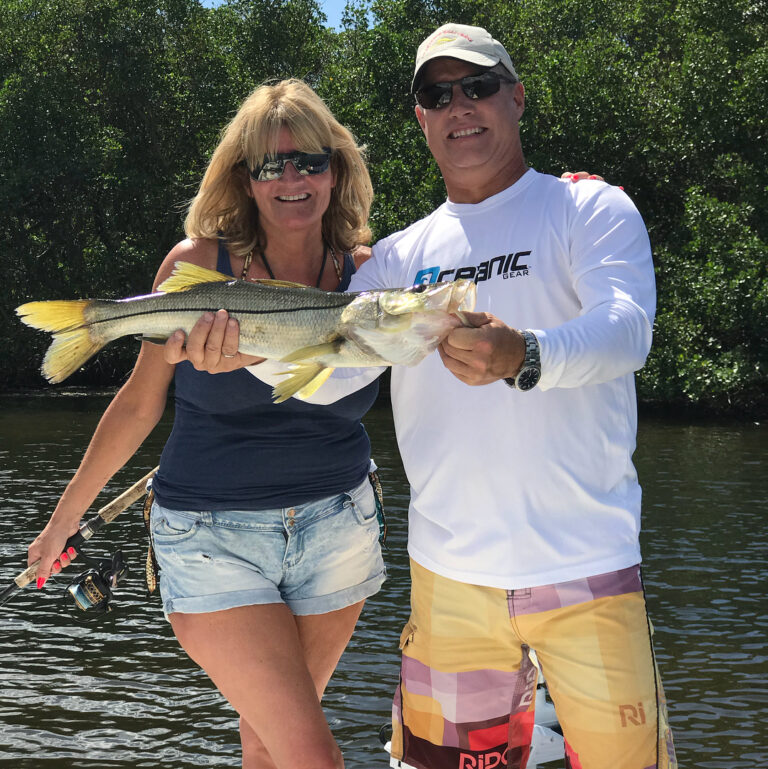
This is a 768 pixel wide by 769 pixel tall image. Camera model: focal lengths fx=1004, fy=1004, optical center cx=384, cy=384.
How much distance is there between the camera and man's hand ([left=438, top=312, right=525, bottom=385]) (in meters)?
Result: 2.72

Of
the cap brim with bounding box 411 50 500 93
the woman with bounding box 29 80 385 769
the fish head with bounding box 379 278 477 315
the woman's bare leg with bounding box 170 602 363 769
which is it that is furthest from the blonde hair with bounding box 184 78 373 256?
the woman's bare leg with bounding box 170 602 363 769

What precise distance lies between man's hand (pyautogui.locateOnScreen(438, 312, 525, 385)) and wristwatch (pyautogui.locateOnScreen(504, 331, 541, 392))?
12mm

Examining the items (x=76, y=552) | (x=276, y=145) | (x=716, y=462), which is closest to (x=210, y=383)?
(x=276, y=145)

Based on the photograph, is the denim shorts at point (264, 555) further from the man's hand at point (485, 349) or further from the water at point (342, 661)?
the water at point (342, 661)

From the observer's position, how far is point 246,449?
368cm

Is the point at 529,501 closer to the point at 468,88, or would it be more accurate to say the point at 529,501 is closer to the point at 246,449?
the point at 246,449

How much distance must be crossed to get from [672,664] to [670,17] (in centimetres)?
2858

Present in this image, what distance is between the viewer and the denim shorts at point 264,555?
357cm

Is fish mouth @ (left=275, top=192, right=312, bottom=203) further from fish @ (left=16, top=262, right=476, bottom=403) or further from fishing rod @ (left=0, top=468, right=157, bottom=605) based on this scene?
fishing rod @ (left=0, top=468, right=157, bottom=605)

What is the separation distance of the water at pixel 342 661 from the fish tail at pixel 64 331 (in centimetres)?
469

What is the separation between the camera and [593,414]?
3.16 metres

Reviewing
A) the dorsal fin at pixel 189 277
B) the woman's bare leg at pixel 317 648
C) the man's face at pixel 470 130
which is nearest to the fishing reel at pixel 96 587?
the woman's bare leg at pixel 317 648

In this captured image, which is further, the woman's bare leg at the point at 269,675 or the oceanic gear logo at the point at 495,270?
the woman's bare leg at the point at 269,675

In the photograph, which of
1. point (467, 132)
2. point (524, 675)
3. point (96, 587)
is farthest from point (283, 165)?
point (96, 587)
